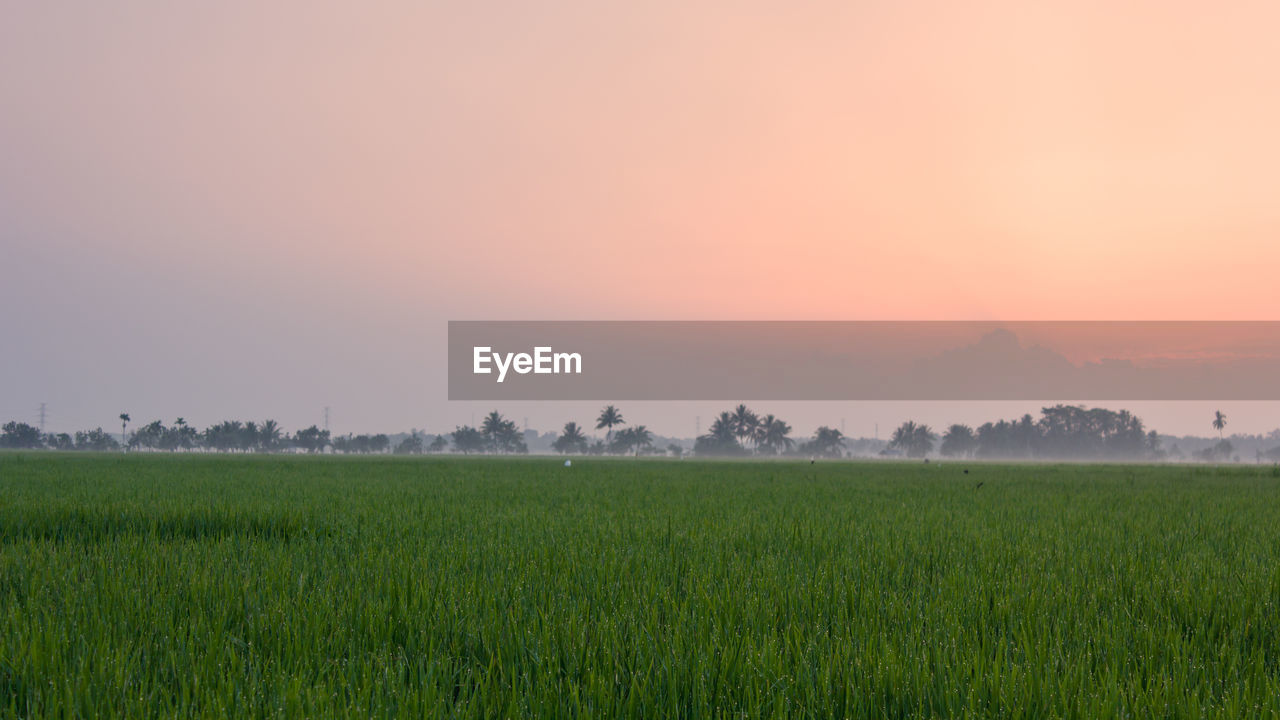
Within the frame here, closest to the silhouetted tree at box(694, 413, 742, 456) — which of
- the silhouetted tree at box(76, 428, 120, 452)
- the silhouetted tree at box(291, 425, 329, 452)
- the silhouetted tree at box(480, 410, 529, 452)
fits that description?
the silhouetted tree at box(480, 410, 529, 452)

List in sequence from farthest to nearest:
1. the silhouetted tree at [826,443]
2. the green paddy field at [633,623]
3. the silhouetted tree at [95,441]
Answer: the silhouetted tree at [826,443] < the silhouetted tree at [95,441] < the green paddy field at [633,623]

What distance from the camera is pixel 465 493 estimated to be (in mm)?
13742

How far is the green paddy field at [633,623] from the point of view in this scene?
2631 mm

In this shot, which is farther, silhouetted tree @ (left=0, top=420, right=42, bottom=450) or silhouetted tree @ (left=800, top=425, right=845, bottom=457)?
silhouetted tree @ (left=800, top=425, right=845, bottom=457)

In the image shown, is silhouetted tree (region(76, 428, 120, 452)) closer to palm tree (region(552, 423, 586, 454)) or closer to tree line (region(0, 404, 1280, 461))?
tree line (region(0, 404, 1280, 461))

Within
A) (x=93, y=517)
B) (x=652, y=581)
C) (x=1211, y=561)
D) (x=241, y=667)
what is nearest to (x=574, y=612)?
(x=652, y=581)

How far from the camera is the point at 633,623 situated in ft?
11.5

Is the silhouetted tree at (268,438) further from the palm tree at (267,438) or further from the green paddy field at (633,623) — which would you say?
the green paddy field at (633,623)

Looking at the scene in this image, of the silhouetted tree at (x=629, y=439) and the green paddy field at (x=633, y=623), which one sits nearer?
the green paddy field at (x=633, y=623)

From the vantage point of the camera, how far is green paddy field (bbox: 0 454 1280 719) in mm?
2631

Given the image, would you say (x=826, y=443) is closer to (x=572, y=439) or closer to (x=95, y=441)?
(x=572, y=439)

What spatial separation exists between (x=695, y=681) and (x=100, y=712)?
2292 millimetres

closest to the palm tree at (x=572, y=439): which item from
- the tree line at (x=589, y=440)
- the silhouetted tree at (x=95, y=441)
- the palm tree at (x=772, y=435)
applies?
the tree line at (x=589, y=440)

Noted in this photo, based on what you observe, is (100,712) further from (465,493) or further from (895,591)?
(465,493)
